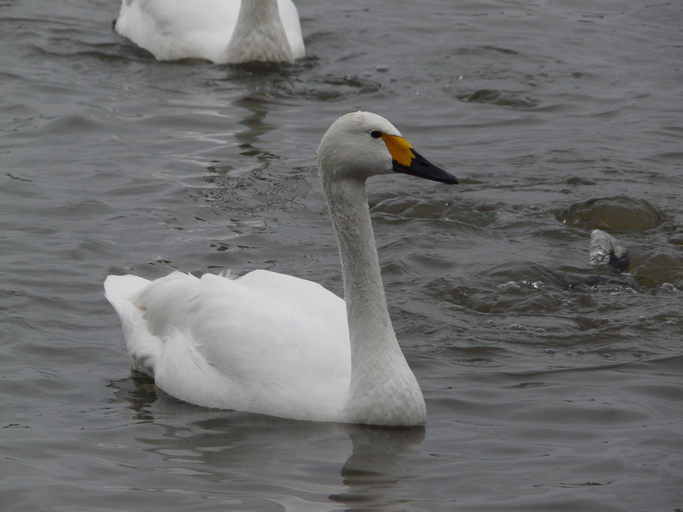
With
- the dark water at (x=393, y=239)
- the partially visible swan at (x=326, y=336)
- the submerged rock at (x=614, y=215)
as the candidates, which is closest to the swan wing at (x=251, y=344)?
the partially visible swan at (x=326, y=336)

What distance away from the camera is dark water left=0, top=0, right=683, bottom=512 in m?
6.98

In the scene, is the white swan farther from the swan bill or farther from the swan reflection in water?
the swan bill

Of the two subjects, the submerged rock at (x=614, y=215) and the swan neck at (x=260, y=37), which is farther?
the swan neck at (x=260, y=37)

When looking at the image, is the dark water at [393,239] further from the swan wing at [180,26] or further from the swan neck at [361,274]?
the swan neck at [361,274]

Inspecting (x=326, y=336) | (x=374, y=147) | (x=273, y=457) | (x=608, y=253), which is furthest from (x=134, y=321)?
(x=608, y=253)

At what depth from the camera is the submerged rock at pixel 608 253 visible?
9719 millimetres

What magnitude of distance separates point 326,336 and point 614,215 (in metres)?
3.44

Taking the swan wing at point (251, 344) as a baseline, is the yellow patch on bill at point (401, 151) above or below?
above

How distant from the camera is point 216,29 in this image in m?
15.2

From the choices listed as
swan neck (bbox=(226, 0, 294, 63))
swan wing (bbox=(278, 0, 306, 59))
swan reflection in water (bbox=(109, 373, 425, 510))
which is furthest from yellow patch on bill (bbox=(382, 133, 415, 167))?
swan wing (bbox=(278, 0, 306, 59))

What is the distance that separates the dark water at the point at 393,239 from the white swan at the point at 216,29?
212 millimetres

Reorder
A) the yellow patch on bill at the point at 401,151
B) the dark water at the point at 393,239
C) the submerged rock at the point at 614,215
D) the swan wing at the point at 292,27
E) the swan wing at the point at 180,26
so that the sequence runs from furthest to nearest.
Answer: the swan wing at the point at 180,26 → the swan wing at the point at 292,27 → the submerged rock at the point at 614,215 → the yellow patch on bill at the point at 401,151 → the dark water at the point at 393,239

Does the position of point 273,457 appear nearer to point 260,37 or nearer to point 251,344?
point 251,344

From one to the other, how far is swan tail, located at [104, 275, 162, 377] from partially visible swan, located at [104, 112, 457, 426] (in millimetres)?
130
